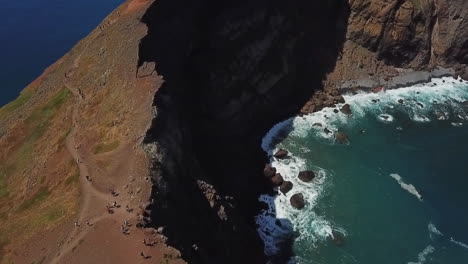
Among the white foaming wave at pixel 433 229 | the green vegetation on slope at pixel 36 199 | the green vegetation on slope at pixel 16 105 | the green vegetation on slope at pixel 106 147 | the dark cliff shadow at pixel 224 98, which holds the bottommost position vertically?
the white foaming wave at pixel 433 229

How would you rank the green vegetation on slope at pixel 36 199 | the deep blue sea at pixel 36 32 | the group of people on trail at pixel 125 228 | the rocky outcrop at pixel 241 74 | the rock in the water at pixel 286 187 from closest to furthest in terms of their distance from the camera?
the group of people on trail at pixel 125 228 < the green vegetation on slope at pixel 36 199 < the rocky outcrop at pixel 241 74 < the rock in the water at pixel 286 187 < the deep blue sea at pixel 36 32

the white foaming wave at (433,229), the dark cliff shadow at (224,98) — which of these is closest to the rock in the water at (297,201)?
the dark cliff shadow at (224,98)

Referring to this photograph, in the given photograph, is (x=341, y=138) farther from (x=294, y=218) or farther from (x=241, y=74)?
(x=294, y=218)

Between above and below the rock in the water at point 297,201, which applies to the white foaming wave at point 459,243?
below

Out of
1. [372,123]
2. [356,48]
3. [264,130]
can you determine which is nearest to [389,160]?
[372,123]

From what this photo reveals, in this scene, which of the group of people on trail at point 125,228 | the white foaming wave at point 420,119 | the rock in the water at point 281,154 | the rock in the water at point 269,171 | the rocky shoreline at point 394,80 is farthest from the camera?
the rocky shoreline at point 394,80

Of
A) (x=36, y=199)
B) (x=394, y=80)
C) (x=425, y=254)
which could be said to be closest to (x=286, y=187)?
(x=425, y=254)

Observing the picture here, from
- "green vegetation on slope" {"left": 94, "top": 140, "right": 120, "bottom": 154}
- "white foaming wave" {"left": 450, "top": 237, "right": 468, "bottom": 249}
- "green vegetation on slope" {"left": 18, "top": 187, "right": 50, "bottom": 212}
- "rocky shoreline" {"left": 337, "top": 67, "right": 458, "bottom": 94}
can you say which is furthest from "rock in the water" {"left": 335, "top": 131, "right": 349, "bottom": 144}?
"green vegetation on slope" {"left": 18, "top": 187, "right": 50, "bottom": 212}

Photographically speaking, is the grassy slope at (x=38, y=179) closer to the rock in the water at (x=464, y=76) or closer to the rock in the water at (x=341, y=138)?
the rock in the water at (x=341, y=138)
